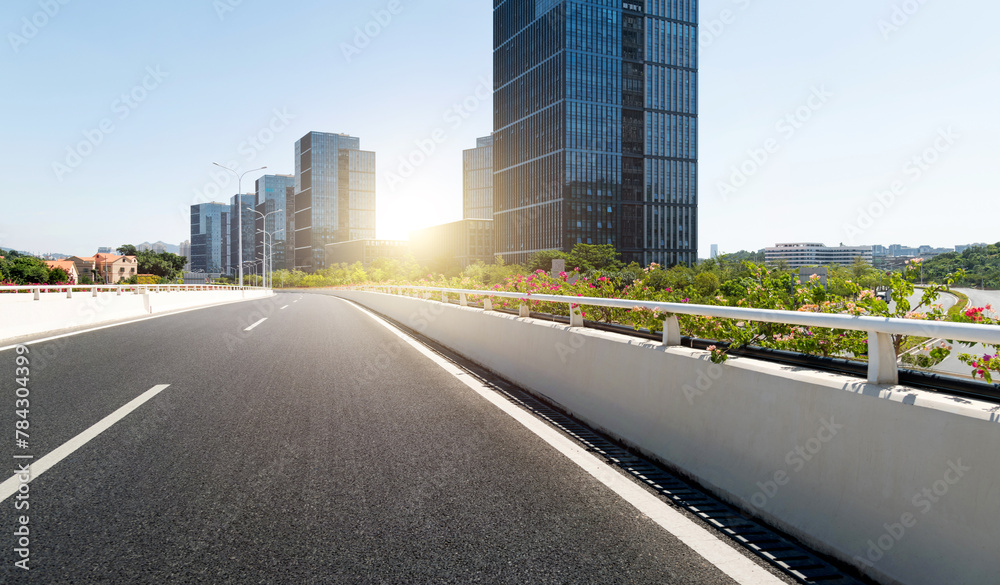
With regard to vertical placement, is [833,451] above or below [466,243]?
below

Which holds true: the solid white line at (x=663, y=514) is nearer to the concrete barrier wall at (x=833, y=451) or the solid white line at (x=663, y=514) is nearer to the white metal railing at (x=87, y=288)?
the concrete barrier wall at (x=833, y=451)

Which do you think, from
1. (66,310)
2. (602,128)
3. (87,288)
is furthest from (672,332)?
(602,128)

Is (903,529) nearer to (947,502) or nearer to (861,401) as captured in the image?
(947,502)

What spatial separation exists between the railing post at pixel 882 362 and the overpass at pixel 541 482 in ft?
0.22

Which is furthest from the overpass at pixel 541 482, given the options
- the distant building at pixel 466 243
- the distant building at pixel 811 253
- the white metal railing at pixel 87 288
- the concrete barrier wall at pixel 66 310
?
the distant building at pixel 811 253

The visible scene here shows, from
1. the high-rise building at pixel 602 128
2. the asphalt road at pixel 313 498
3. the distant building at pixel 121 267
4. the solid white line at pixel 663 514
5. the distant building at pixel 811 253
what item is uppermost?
the high-rise building at pixel 602 128

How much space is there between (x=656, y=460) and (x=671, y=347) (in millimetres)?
902

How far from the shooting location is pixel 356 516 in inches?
136

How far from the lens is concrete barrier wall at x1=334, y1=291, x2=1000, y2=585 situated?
95.3 inches

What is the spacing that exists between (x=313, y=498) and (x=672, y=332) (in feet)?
10.0

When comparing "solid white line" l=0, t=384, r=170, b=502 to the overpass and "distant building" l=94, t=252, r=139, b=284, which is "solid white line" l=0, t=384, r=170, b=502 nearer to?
the overpass

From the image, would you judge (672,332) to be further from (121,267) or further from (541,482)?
(121,267)

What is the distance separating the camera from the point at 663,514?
139 inches

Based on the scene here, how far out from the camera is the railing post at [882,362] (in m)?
3.00
